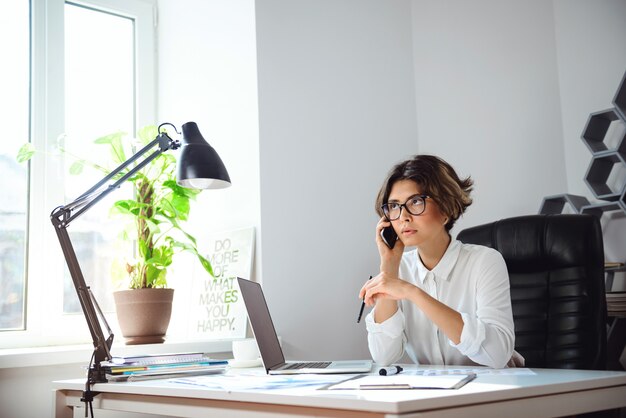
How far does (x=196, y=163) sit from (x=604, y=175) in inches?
61.8

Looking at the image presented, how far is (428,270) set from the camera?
6.97ft

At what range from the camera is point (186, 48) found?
3037 mm

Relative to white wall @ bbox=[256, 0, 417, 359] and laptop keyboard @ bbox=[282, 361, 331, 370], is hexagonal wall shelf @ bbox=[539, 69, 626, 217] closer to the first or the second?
white wall @ bbox=[256, 0, 417, 359]

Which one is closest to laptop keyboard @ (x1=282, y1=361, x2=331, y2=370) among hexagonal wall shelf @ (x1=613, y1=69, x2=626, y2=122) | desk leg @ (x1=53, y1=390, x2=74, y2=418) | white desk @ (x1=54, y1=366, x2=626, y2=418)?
white desk @ (x1=54, y1=366, x2=626, y2=418)

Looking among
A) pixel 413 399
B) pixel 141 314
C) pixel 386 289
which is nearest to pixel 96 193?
pixel 141 314

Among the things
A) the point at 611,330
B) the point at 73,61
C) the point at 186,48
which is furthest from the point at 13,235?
the point at 611,330

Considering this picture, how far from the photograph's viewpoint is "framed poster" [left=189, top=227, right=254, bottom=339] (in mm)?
2646

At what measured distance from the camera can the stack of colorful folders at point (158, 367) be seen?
1.80 meters

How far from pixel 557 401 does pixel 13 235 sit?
6.99 feet

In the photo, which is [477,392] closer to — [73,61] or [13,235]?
[13,235]

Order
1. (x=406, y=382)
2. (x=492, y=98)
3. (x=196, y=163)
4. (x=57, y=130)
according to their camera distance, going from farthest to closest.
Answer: (x=492, y=98)
(x=57, y=130)
(x=196, y=163)
(x=406, y=382)

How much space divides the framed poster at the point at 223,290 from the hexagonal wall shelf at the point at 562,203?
116 centimetres

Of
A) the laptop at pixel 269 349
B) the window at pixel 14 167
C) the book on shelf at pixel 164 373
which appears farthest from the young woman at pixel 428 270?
the window at pixel 14 167

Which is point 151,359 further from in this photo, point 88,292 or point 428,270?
point 428,270
